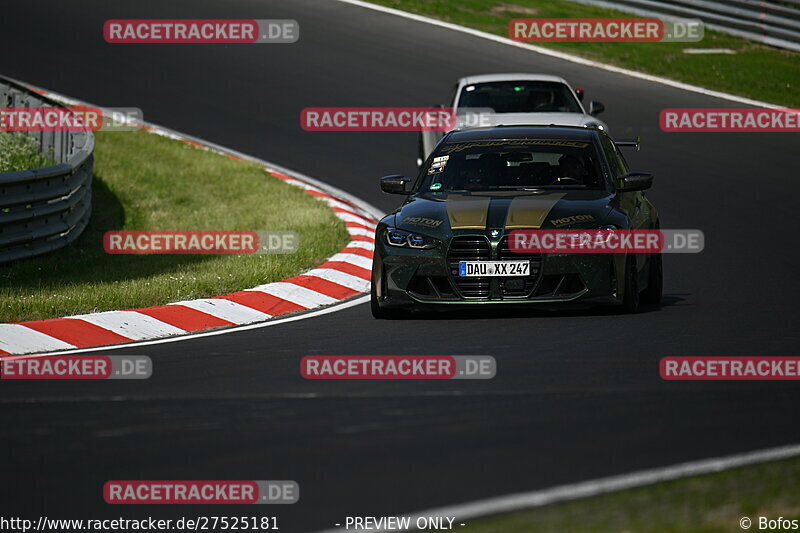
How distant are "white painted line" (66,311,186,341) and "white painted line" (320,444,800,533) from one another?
5.10 metres

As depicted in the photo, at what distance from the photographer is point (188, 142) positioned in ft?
67.1

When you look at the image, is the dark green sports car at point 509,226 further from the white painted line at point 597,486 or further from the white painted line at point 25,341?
the white painted line at point 597,486

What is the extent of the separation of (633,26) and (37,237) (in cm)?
1746

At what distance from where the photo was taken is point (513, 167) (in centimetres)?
1164

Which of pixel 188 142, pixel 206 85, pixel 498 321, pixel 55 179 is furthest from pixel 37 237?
pixel 206 85

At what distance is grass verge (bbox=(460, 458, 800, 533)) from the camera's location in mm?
5293

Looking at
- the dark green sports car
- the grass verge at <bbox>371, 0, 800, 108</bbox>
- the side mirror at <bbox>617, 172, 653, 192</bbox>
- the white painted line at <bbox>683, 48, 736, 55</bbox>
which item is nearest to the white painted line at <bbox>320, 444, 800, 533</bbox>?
the dark green sports car

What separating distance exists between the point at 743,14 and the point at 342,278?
1759cm

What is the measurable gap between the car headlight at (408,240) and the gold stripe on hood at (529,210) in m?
0.58

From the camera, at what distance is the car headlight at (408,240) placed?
10.4m

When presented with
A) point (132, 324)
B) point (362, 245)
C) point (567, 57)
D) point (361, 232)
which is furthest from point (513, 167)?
point (567, 57)

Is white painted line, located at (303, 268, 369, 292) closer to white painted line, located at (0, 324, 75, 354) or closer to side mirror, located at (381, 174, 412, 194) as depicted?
side mirror, located at (381, 174, 412, 194)

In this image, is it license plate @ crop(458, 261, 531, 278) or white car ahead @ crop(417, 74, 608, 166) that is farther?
white car ahead @ crop(417, 74, 608, 166)

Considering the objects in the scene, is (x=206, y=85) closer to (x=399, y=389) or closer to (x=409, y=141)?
(x=409, y=141)
